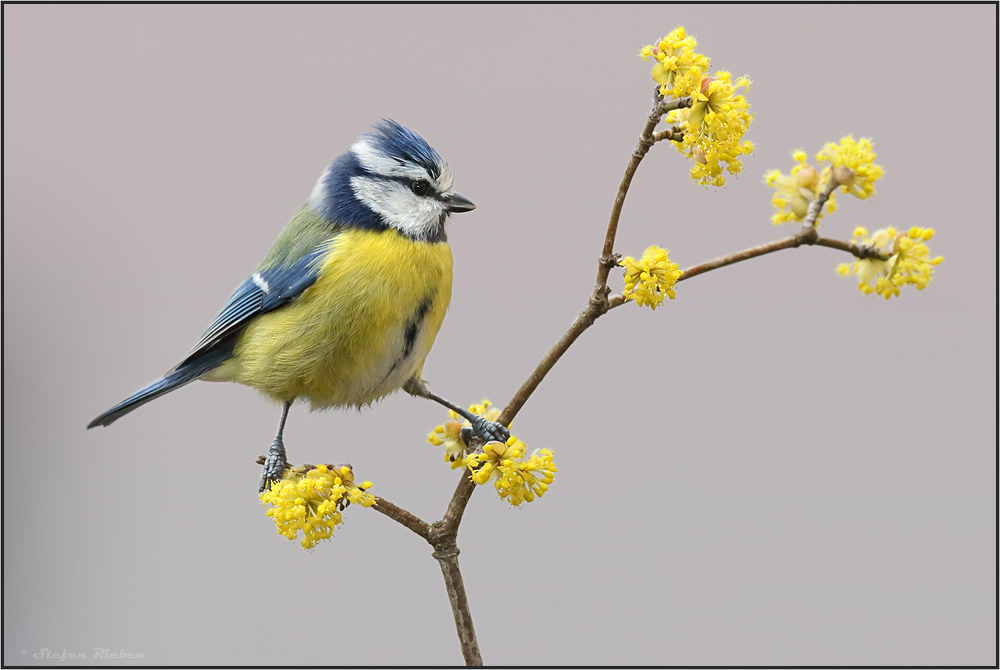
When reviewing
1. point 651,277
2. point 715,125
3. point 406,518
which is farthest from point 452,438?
point 715,125

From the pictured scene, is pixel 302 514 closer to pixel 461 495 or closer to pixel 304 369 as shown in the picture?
pixel 461 495

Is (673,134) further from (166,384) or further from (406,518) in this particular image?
(166,384)

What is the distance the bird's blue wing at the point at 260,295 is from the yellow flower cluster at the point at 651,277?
67 cm

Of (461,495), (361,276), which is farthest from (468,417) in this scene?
(361,276)

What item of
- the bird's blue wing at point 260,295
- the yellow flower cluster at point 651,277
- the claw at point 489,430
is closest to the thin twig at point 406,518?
the claw at point 489,430

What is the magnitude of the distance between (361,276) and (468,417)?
34 centimetres

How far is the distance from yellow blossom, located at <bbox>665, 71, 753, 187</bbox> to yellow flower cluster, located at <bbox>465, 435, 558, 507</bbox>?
460mm

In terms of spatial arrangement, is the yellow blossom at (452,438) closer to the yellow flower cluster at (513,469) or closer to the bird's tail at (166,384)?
the yellow flower cluster at (513,469)

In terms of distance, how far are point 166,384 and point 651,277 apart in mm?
1068

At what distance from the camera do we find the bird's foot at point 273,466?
56.5 inches

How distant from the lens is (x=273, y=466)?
144 cm

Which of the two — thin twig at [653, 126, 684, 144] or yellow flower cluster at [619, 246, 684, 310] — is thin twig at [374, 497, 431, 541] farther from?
thin twig at [653, 126, 684, 144]

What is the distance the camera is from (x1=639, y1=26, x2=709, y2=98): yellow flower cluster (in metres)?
1.11

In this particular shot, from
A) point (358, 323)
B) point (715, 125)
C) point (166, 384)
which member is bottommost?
point (166, 384)
